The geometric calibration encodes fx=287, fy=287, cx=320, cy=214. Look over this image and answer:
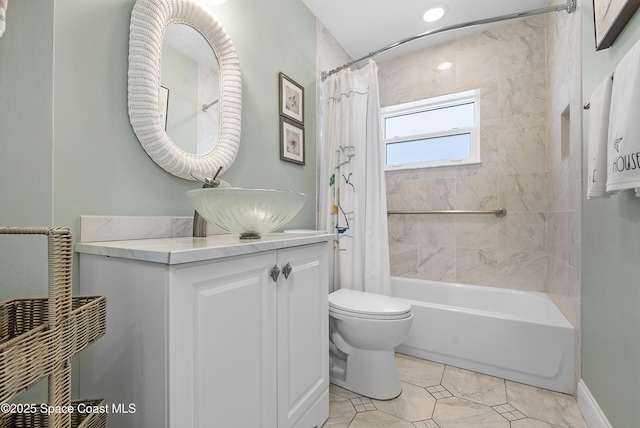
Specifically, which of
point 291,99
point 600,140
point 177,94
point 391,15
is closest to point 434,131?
point 391,15

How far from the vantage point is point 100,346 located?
2.74ft

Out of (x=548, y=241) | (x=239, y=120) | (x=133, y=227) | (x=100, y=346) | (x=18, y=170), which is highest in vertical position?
(x=239, y=120)

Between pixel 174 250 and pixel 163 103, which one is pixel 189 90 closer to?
pixel 163 103

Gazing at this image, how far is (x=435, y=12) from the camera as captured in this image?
2137 mm

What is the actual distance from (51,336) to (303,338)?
807 mm

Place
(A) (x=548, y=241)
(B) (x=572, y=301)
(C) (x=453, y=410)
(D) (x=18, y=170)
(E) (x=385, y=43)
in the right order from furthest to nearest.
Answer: (E) (x=385, y=43), (A) (x=548, y=241), (B) (x=572, y=301), (C) (x=453, y=410), (D) (x=18, y=170)

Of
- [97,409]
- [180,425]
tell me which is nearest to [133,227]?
[97,409]

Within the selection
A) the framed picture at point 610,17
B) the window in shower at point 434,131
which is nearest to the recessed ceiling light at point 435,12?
the window in shower at point 434,131

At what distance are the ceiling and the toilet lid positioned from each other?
2034mm

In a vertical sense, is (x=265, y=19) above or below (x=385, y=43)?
below

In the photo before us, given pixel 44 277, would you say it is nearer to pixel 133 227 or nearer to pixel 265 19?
pixel 133 227

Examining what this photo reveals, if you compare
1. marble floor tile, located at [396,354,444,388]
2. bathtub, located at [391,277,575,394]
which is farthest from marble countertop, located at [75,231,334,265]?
bathtub, located at [391,277,575,394]

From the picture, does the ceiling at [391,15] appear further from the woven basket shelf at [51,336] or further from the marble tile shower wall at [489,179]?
the woven basket shelf at [51,336]

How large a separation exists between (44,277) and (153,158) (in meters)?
0.52
